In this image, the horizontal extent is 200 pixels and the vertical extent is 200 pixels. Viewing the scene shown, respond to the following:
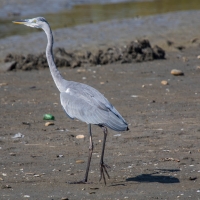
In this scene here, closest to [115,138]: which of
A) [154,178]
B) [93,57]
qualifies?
[154,178]

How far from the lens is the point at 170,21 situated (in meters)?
17.3

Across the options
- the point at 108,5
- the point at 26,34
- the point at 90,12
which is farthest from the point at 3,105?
the point at 108,5

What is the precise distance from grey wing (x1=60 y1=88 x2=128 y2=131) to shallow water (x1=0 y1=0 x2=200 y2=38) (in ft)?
28.6

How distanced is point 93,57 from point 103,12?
280 inches

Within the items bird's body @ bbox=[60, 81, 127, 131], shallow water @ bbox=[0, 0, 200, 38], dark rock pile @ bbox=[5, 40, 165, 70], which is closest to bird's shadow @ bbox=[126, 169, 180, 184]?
bird's body @ bbox=[60, 81, 127, 131]

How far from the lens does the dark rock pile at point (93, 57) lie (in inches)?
493

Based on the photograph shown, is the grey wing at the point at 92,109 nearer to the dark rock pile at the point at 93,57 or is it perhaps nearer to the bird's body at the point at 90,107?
the bird's body at the point at 90,107

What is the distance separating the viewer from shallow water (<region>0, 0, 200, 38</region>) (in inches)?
672

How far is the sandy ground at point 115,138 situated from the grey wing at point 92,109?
585mm

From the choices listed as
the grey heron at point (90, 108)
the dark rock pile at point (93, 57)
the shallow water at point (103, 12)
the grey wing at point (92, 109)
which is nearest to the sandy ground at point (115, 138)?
the dark rock pile at point (93, 57)

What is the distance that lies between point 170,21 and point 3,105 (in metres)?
8.21

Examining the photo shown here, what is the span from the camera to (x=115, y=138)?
8.38m

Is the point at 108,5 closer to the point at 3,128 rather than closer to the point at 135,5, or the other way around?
the point at 135,5

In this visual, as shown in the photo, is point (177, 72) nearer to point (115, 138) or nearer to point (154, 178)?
point (115, 138)
